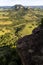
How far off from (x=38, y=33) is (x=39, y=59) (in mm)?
6017

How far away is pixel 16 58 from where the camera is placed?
28.4m

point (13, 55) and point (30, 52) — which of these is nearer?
point (30, 52)

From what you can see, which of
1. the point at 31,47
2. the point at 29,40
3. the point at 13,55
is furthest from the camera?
the point at 13,55

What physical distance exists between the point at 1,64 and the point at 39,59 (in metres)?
10.3

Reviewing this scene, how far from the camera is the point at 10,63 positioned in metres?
27.5

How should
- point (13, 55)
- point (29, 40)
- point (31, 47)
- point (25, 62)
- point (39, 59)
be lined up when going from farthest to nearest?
point (13, 55) < point (29, 40) < point (31, 47) < point (25, 62) < point (39, 59)

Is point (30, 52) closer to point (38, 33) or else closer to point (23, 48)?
point (23, 48)

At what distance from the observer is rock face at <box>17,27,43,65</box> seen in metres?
20.2

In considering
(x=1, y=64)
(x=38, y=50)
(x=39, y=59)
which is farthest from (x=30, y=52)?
(x=1, y=64)

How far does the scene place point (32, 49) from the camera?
73.0ft

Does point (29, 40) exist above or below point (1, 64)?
above

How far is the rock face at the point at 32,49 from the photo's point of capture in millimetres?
20219

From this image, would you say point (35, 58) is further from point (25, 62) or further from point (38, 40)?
point (38, 40)

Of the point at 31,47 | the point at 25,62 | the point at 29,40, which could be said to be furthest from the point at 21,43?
the point at 25,62
